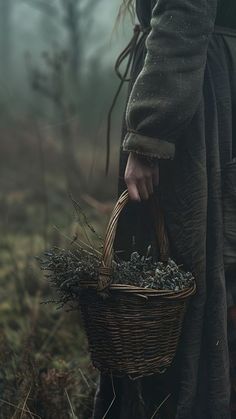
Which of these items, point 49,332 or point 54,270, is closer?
point 54,270

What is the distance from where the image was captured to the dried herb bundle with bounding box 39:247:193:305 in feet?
6.51

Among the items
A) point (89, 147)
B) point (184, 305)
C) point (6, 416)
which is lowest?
point (89, 147)

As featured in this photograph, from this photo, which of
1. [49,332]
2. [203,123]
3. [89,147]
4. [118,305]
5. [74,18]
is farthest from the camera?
[74,18]

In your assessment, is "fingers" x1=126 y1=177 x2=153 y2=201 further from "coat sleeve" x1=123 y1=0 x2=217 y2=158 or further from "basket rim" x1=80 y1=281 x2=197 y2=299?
"basket rim" x1=80 y1=281 x2=197 y2=299

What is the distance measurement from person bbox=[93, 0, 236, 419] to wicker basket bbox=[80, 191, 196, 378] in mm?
129

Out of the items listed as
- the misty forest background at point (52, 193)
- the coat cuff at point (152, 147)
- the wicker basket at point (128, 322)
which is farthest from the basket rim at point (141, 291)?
the coat cuff at point (152, 147)

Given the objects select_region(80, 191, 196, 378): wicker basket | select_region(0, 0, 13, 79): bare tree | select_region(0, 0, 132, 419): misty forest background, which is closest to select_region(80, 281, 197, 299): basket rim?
select_region(80, 191, 196, 378): wicker basket

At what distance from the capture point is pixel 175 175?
7.11 ft

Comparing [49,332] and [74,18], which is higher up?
[74,18]

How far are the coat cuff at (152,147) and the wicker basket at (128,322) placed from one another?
0.63 feet

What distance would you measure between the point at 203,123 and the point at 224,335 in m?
0.74

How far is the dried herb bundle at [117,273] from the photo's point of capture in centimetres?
199

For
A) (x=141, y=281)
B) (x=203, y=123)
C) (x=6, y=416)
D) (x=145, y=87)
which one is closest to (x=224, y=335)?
(x=141, y=281)

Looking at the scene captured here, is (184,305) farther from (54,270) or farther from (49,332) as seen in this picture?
(49,332)
